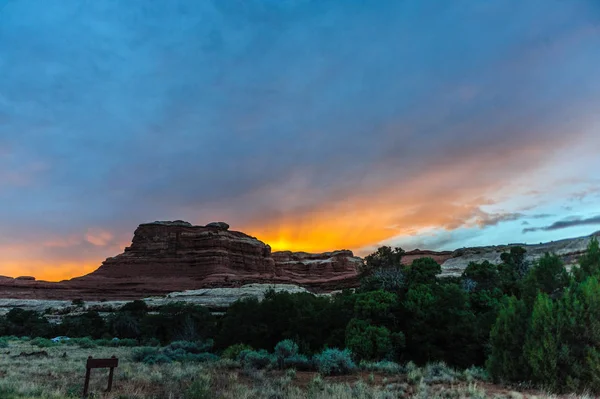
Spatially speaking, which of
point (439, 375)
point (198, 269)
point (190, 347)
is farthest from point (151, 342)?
point (198, 269)

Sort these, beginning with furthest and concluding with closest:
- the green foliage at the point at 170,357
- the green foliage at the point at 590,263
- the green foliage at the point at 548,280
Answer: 1. the green foliage at the point at 170,357
2. the green foliage at the point at 548,280
3. the green foliage at the point at 590,263

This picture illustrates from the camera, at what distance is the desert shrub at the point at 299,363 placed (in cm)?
1630

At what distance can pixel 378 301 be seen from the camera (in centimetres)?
2055

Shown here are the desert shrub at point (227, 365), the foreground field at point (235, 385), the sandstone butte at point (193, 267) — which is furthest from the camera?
the sandstone butte at point (193, 267)

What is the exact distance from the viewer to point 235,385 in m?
11.9

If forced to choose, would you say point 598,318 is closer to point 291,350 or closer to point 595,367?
point 595,367

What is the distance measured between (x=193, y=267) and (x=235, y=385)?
356 ft

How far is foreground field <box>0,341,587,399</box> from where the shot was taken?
1010 centimetres

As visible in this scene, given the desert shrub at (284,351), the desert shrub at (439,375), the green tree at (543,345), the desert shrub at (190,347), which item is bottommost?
the desert shrub at (190,347)

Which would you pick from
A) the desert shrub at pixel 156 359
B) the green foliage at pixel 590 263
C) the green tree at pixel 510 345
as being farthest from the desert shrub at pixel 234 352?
the green foliage at pixel 590 263

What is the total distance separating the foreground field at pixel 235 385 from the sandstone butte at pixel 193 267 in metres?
71.8

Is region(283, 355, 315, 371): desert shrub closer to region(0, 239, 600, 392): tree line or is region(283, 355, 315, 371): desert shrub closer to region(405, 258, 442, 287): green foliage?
region(0, 239, 600, 392): tree line

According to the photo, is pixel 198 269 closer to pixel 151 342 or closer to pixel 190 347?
pixel 151 342

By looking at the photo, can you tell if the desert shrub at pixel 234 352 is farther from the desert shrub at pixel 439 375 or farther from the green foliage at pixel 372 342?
the desert shrub at pixel 439 375
